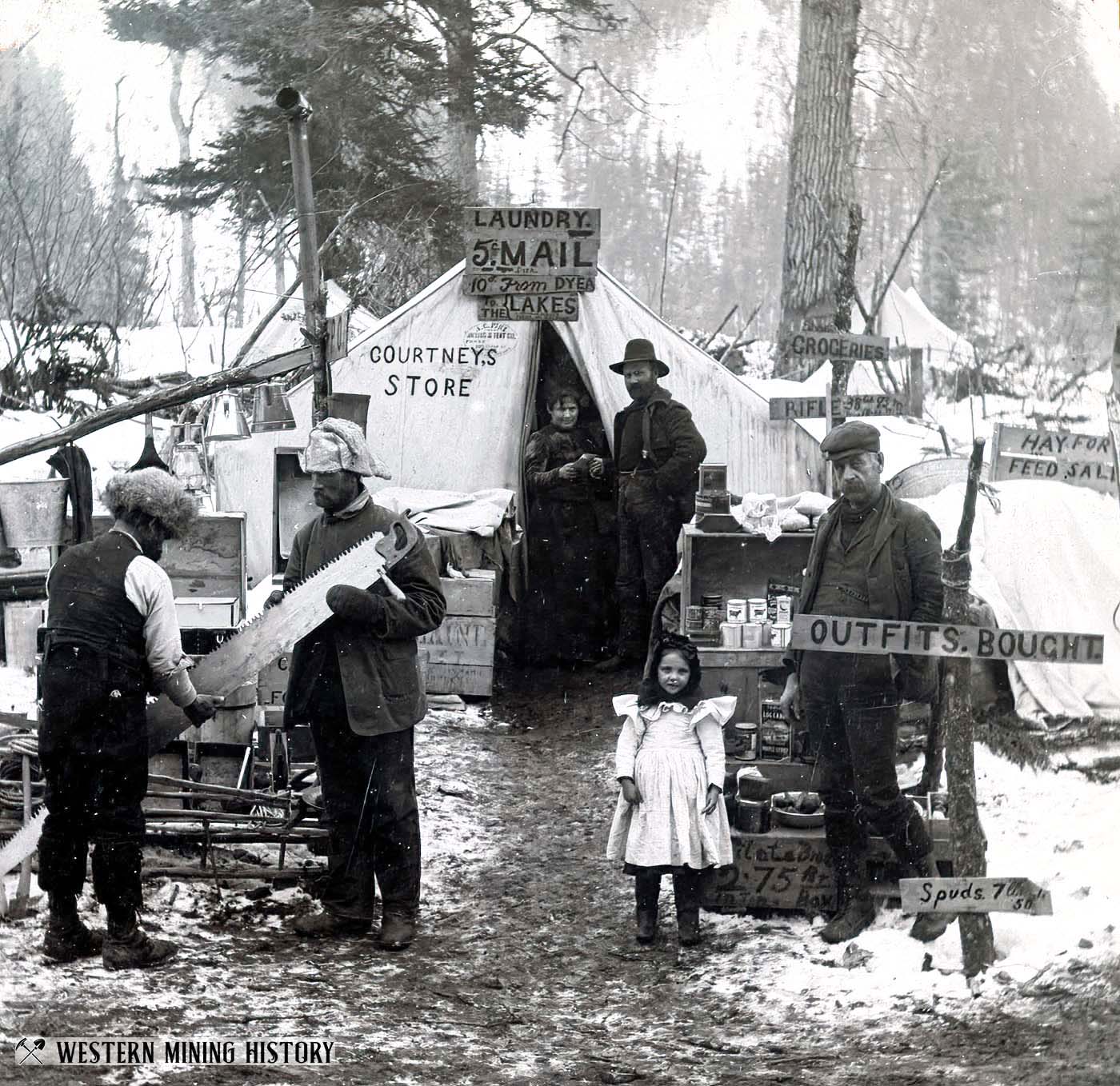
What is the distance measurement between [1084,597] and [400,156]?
2.39m

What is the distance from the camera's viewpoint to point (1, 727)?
12.2 ft

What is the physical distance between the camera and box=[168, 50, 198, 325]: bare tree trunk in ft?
11.0

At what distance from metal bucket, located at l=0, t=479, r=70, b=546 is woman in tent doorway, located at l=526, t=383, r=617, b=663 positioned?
75.1 inches

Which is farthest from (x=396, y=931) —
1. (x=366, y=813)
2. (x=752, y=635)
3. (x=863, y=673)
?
(x=752, y=635)

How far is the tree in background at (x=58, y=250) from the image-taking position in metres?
3.39

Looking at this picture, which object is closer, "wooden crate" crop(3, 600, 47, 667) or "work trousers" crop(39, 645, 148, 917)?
"work trousers" crop(39, 645, 148, 917)

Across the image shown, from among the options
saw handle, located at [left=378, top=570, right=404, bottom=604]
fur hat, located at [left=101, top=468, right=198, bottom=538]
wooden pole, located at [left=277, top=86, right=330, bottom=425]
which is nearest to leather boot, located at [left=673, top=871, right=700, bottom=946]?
saw handle, located at [left=378, top=570, right=404, bottom=604]

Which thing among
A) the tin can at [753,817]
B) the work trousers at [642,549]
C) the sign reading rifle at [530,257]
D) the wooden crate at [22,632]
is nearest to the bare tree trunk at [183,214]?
the sign reading rifle at [530,257]

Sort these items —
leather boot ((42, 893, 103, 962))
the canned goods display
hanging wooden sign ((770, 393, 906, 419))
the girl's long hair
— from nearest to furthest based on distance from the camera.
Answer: leather boot ((42, 893, 103, 962))
the girl's long hair
hanging wooden sign ((770, 393, 906, 419))
the canned goods display

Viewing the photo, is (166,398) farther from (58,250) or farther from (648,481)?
(648,481)

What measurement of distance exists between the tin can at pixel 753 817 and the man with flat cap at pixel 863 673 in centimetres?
22

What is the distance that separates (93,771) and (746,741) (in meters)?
1.91

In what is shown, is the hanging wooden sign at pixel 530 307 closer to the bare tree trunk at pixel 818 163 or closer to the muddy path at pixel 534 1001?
the bare tree trunk at pixel 818 163

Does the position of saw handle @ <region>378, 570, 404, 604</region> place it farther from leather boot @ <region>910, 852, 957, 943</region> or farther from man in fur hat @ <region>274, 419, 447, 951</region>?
leather boot @ <region>910, 852, 957, 943</region>
